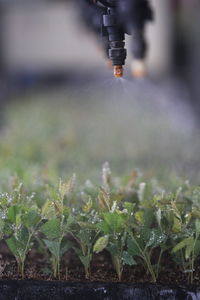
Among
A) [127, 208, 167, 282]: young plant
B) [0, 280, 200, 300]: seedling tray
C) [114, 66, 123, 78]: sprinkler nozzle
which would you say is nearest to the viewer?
[0, 280, 200, 300]: seedling tray

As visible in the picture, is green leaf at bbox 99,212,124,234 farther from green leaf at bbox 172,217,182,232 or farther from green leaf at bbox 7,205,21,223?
green leaf at bbox 7,205,21,223

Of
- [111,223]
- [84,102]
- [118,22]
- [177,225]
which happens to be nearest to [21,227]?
[111,223]

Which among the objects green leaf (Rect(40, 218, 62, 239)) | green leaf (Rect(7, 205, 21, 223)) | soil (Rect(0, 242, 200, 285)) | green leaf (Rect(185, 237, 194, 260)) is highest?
green leaf (Rect(7, 205, 21, 223))

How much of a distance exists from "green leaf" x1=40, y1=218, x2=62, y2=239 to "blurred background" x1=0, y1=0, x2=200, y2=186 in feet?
3.02

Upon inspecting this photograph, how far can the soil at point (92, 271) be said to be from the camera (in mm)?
2602

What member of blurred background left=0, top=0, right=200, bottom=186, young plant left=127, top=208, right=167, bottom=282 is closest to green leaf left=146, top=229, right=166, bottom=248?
young plant left=127, top=208, right=167, bottom=282

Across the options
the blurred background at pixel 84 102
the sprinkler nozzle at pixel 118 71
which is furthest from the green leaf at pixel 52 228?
the blurred background at pixel 84 102

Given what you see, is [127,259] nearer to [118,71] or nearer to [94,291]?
[94,291]

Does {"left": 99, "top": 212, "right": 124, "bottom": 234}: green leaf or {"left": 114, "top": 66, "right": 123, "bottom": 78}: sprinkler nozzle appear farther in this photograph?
{"left": 114, "top": 66, "right": 123, "bottom": 78}: sprinkler nozzle

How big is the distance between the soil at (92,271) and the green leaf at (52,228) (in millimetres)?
204

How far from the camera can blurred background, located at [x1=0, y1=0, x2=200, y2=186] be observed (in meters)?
5.01

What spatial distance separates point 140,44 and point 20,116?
3804 mm

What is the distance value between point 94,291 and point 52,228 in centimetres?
29

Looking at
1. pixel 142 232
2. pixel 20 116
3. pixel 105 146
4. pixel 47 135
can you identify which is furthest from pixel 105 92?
pixel 142 232
